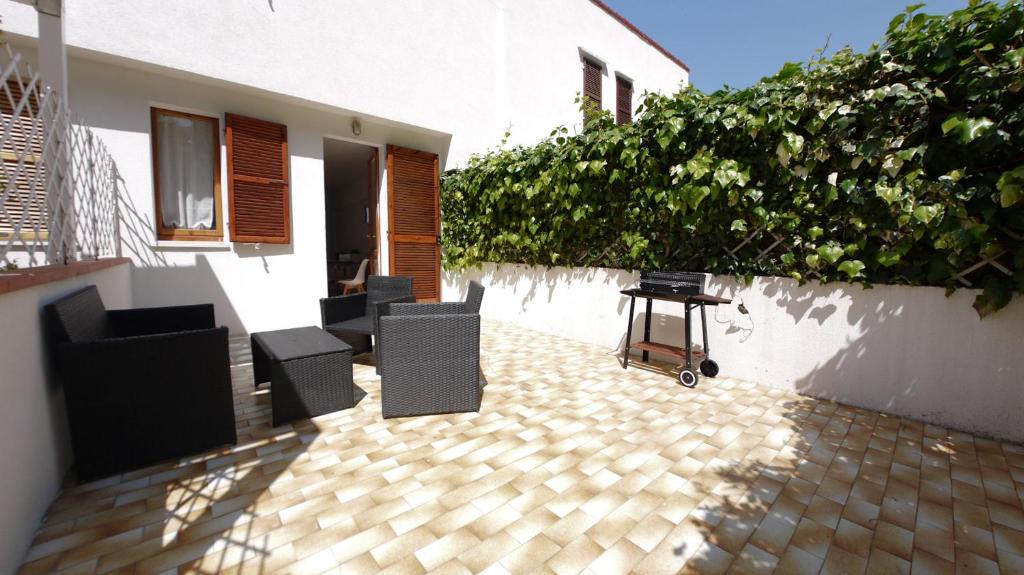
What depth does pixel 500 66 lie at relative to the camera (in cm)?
723

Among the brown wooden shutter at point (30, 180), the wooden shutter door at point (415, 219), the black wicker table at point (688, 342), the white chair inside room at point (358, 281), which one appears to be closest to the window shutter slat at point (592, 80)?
the wooden shutter door at point (415, 219)

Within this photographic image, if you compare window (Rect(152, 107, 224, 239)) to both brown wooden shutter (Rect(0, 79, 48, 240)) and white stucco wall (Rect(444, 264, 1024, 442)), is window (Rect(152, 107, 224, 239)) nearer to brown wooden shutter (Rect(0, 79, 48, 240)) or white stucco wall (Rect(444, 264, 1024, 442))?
brown wooden shutter (Rect(0, 79, 48, 240))

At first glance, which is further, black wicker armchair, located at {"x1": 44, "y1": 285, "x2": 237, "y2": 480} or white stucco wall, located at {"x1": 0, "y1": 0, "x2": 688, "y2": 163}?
white stucco wall, located at {"x1": 0, "y1": 0, "x2": 688, "y2": 163}

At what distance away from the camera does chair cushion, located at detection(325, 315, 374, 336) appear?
352 cm

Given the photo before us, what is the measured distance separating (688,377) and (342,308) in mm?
3151

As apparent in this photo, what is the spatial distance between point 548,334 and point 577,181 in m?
1.99

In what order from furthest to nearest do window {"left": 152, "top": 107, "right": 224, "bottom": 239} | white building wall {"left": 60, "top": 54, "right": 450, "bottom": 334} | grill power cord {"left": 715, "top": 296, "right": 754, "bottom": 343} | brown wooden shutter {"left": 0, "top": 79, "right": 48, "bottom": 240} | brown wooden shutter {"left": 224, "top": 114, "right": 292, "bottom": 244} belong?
brown wooden shutter {"left": 224, "top": 114, "right": 292, "bottom": 244} < window {"left": 152, "top": 107, "right": 224, "bottom": 239} < white building wall {"left": 60, "top": 54, "right": 450, "bottom": 334} < grill power cord {"left": 715, "top": 296, "right": 754, "bottom": 343} < brown wooden shutter {"left": 0, "top": 79, "right": 48, "bottom": 240}

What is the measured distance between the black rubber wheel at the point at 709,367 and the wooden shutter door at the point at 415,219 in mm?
4351

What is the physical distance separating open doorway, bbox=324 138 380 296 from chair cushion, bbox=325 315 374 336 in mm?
2646

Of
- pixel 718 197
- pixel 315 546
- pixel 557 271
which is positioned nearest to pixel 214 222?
pixel 557 271

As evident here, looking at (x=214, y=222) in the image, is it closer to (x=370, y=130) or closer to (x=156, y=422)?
(x=370, y=130)

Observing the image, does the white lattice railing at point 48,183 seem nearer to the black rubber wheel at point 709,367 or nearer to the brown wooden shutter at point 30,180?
the brown wooden shutter at point 30,180

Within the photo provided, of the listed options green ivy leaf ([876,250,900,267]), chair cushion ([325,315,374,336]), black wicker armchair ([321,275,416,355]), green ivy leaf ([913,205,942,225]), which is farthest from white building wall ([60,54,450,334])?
green ivy leaf ([913,205,942,225])

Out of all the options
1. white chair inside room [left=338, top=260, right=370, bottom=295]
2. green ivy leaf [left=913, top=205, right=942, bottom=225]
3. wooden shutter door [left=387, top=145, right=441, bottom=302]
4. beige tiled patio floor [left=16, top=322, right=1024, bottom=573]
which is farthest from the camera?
white chair inside room [left=338, top=260, right=370, bottom=295]
